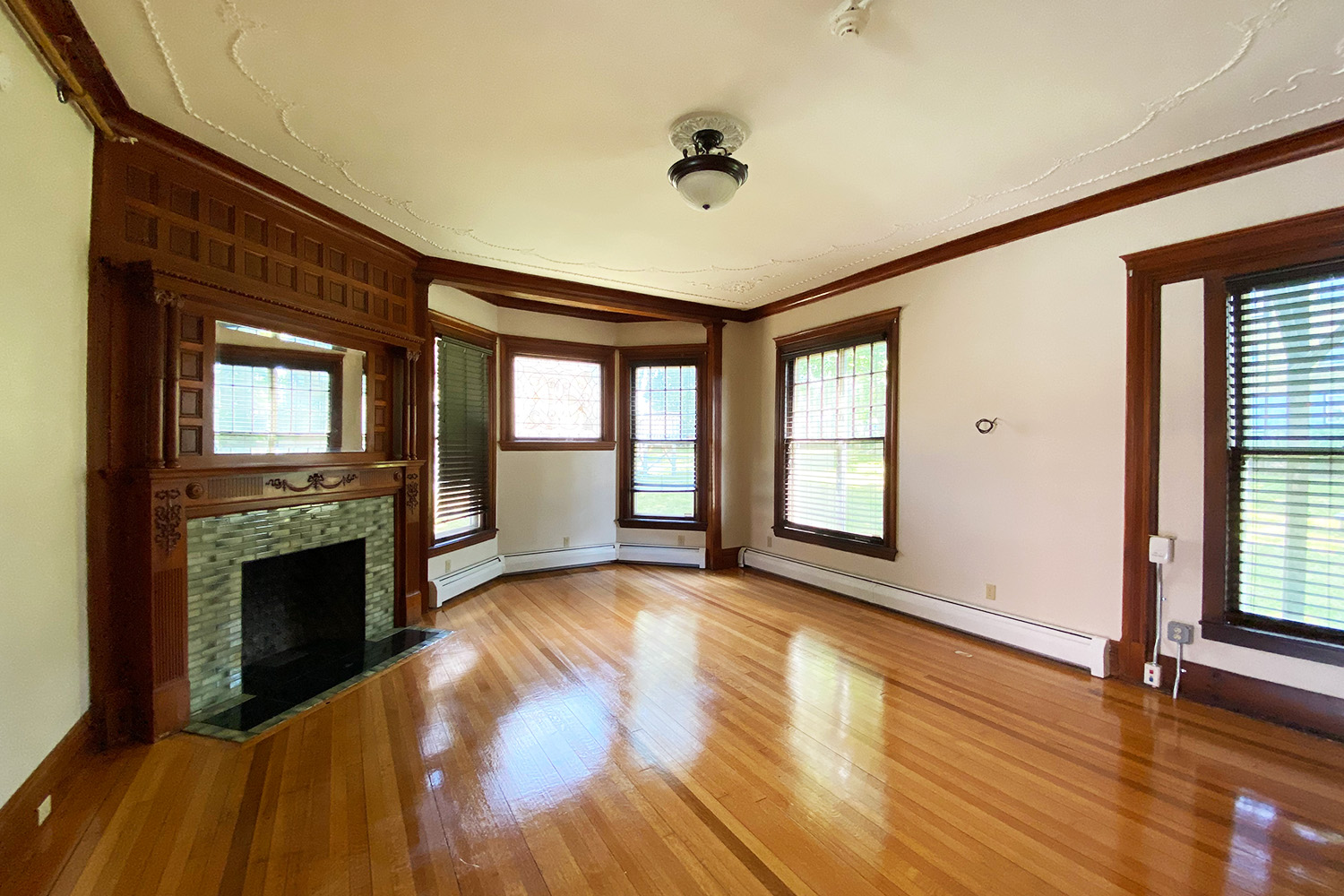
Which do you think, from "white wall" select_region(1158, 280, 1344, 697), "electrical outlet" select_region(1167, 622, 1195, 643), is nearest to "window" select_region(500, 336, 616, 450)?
"white wall" select_region(1158, 280, 1344, 697)

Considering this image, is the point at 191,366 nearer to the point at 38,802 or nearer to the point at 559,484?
the point at 38,802

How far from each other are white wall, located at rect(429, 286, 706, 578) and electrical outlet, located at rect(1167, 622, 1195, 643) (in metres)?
3.90

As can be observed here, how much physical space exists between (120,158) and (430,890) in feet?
10.6

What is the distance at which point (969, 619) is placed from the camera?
3980mm

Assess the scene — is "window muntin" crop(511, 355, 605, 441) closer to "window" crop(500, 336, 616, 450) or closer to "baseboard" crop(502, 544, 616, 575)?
"window" crop(500, 336, 616, 450)

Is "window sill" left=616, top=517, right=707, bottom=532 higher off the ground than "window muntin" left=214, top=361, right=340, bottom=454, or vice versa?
"window muntin" left=214, top=361, right=340, bottom=454

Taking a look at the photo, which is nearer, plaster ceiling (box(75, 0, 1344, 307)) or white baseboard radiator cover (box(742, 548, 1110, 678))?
plaster ceiling (box(75, 0, 1344, 307))

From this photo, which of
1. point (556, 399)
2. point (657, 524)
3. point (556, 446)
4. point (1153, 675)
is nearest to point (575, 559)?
point (657, 524)

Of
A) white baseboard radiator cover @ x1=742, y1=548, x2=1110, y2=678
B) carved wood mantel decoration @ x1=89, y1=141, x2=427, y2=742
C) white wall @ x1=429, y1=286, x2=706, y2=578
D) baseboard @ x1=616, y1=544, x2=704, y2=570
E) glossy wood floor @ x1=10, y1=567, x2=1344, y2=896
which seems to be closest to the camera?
glossy wood floor @ x1=10, y1=567, x2=1344, y2=896

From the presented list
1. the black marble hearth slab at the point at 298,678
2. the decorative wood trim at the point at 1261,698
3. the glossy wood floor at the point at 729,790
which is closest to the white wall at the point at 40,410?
the glossy wood floor at the point at 729,790

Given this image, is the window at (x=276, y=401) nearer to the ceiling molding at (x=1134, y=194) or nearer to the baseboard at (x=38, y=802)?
the baseboard at (x=38, y=802)

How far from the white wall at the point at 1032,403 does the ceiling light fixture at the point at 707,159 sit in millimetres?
2273

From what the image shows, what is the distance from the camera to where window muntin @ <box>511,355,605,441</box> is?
580 cm

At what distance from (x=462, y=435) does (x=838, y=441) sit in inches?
136
